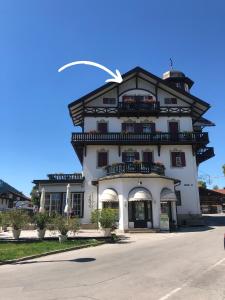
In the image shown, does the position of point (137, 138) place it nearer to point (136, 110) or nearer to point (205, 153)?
point (136, 110)

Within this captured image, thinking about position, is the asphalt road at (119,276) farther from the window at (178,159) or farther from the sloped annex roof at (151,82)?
the sloped annex roof at (151,82)

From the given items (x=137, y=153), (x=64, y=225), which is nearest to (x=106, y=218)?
(x=64, y=225)

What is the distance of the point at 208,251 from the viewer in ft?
43.2

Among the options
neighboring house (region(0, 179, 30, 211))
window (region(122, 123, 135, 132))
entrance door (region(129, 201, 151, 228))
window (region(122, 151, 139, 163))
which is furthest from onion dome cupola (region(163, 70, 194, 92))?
neighboring house (region(0, 179, 30, 211))

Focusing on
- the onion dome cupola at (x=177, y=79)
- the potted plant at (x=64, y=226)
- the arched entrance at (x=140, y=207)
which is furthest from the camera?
the onion dome cupola at (x=177, y=79)

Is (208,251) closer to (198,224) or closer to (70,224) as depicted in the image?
(70,224)

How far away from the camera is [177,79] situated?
1515 inches

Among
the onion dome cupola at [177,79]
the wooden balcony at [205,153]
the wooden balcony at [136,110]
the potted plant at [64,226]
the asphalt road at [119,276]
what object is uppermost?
the onion dome cupola at [177,79]

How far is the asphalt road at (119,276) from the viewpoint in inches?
270

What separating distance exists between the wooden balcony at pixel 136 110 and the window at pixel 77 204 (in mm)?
8737

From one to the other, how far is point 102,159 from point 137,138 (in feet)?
13.6

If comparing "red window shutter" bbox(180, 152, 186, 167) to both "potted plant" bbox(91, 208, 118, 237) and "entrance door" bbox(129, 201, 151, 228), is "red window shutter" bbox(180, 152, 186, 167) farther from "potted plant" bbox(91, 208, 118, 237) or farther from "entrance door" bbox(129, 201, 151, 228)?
"potted plant" bbox(91, 208, 118, 237)

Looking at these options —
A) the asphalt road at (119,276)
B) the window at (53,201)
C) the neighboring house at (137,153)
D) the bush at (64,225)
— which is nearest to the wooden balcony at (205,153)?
the neighboring house at (137,153)

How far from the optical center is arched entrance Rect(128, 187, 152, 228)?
982 inches
